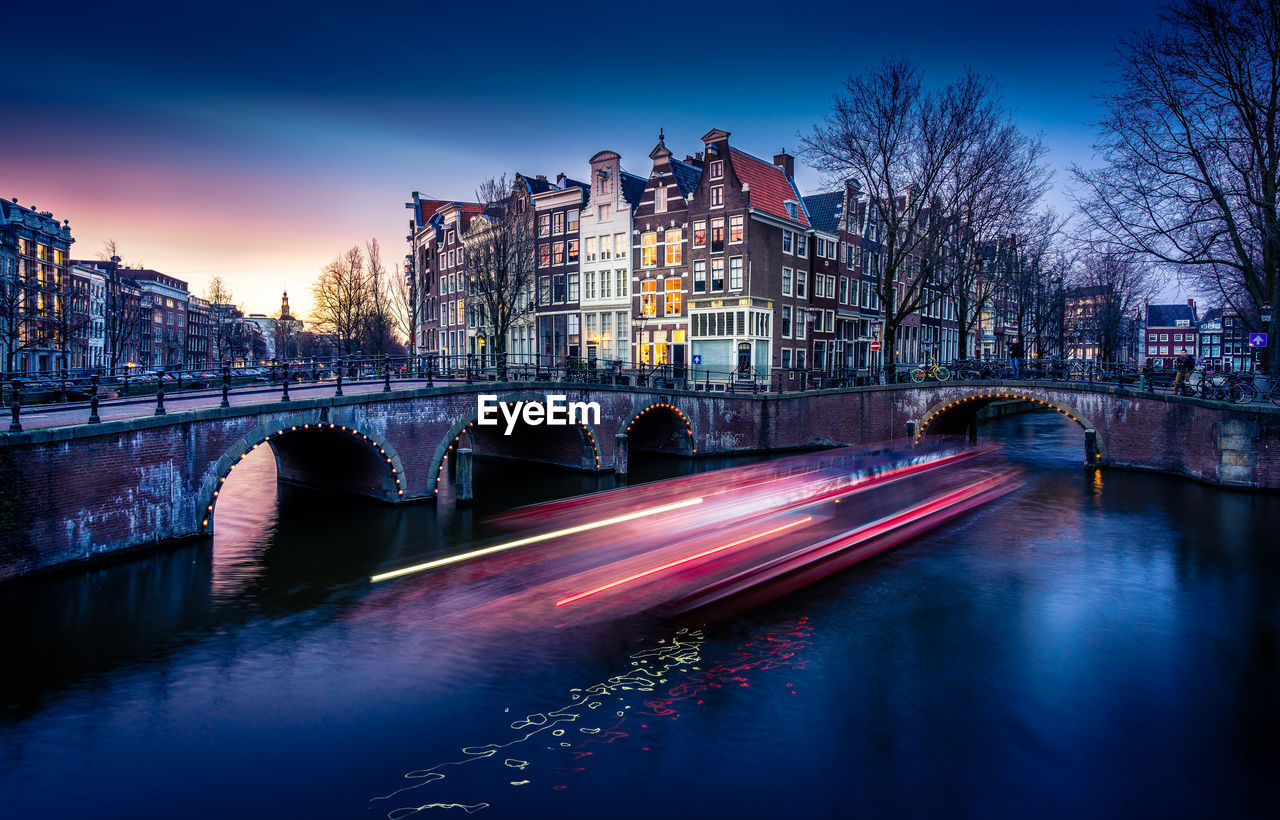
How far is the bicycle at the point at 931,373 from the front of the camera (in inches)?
1633

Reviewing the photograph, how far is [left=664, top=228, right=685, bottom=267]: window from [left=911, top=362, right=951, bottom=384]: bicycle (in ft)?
55.5

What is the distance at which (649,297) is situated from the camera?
163ft

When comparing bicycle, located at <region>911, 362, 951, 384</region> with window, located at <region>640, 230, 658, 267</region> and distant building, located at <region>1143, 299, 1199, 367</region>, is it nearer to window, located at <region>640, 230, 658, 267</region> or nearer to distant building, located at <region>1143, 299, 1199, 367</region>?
window, located at <region>640, 230, 658, 267</region>

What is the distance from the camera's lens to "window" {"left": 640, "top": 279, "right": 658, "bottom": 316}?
49.5 m

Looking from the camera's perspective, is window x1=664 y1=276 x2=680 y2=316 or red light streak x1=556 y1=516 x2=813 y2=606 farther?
window x1=664 y1=276 x2=680 y2=316

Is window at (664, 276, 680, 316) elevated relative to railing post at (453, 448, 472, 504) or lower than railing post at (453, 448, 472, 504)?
elevated

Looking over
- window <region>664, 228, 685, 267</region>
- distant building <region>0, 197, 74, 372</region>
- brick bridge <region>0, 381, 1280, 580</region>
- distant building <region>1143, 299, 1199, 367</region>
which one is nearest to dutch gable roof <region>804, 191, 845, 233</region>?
window <region>664, 228, 685, 267</region>

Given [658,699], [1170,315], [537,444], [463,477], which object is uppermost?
[1170,315]

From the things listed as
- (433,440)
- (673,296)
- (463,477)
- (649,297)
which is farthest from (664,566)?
(649,297)

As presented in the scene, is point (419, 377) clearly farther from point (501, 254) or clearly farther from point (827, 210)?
point (827, 210)

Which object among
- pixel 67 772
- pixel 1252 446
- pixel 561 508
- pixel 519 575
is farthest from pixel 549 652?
pixel 1252 446

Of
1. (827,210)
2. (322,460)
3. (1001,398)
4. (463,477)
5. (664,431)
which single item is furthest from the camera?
(827,210)

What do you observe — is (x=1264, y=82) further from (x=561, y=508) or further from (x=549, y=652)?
(x=549, y=652)

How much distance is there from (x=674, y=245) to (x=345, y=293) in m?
30.2
